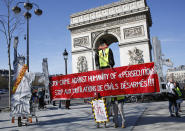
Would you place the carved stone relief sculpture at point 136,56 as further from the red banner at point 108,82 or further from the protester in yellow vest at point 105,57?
the red banner at point 108,82

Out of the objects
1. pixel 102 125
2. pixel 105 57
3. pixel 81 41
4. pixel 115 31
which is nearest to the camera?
pixel 105 57

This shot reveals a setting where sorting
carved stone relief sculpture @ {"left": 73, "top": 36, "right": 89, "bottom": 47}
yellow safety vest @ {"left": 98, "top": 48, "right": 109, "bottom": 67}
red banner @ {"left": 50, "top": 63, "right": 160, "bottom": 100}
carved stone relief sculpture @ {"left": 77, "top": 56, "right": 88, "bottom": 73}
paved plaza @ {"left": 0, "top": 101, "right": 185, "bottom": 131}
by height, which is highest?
carved stone relief sculpture @ {"left": 73, "top": 36, "right": 89, "bottom": 47}

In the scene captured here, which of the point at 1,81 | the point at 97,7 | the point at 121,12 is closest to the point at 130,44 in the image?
the point at 121,12

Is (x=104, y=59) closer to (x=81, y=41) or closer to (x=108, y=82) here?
(x=108, y=82)

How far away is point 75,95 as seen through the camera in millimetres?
5012

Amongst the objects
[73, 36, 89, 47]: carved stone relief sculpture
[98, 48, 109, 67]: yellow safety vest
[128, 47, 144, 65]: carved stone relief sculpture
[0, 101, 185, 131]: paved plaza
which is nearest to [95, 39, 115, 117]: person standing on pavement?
[98, 48, 109, 67]: yellow safety vest

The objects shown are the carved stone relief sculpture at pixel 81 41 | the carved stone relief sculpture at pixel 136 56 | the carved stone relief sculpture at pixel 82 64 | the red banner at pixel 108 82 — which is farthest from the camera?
the carved stone relief sculpture at pixel 81 41

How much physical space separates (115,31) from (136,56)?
419 cm

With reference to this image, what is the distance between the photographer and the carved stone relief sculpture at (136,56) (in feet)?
62.9

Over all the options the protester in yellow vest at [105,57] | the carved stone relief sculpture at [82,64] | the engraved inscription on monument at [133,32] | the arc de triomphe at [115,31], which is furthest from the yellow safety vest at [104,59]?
the carved stone relief sculpture at [82,64]

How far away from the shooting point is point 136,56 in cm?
1938

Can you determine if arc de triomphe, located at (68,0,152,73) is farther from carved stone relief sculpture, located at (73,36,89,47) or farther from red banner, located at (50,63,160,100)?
red banner, located at (50,63,160,100)

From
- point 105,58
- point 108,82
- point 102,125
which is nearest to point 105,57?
point 105,58

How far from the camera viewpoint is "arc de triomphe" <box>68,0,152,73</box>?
1956cm
